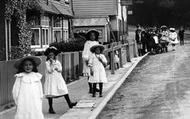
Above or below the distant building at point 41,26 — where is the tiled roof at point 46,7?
above

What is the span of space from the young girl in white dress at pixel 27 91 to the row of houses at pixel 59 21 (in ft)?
28.0

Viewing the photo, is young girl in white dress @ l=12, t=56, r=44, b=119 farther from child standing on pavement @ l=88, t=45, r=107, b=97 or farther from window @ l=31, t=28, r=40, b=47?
window @ l=31, t=28, r=40, b=47

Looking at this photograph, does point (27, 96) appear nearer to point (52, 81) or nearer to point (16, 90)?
point (16, 90)

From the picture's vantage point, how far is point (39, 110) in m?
7.89

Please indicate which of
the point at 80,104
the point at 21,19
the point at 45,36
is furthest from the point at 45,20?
the point at 80,104

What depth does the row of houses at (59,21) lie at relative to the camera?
1744 cm

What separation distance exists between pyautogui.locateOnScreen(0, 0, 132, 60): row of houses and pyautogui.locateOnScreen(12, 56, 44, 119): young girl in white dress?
8533mm

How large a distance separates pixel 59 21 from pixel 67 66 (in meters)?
9.83

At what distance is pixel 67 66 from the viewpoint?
17.5 m

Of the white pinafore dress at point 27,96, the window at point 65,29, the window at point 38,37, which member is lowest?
the white pinafore dress at point 27,96

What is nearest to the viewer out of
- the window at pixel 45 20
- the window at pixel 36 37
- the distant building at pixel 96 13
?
the window at pixel 36 37

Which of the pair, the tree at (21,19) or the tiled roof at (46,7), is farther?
the tiled roof at (46,7)

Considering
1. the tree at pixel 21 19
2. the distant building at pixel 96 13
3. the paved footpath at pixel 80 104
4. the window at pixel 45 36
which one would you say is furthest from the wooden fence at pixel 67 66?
the distant building at pixel 96 13

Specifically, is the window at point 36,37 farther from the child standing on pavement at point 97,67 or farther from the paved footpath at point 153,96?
the child standing on pavement at point 97,67
